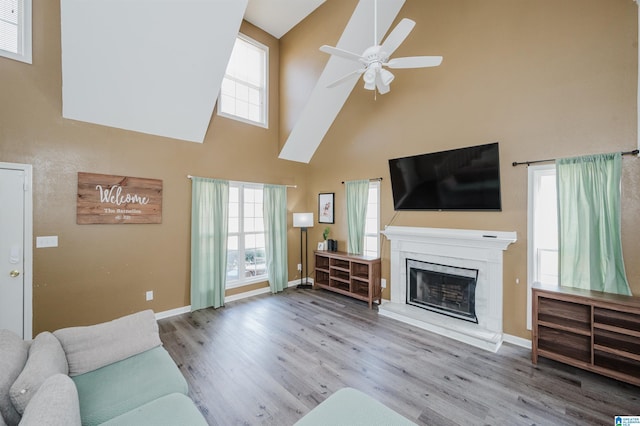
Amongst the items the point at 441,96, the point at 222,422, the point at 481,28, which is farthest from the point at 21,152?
the point at 481,28

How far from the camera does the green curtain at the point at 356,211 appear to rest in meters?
4.70

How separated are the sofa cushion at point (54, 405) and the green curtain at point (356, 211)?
3.98 metres

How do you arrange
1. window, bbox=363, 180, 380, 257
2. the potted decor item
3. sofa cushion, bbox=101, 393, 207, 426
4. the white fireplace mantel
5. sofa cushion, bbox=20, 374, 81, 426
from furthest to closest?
the potted decor item < window, bbox=363, 180, 380, 257 < the white fireplace mantel < sofa cushion, bbox=101, 393, 207, 426 < sofa cushion, bbox=20, 374, 81, 426

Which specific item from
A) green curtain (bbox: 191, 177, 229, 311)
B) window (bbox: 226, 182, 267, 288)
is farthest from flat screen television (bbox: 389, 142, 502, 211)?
green curtain (bbox: 191, 177, 229, 311)

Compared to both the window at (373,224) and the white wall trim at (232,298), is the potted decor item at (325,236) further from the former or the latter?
the white wall trim at (232,298)

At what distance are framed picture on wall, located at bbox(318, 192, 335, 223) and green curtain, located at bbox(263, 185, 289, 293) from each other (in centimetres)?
73

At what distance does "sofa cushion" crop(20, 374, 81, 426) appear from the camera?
1.06 meters

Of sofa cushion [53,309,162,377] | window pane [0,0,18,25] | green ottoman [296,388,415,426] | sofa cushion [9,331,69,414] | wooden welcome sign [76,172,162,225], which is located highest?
window pane [0,0,18,25]

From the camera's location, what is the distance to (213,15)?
10.5 feet

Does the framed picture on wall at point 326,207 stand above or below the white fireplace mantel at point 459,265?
above

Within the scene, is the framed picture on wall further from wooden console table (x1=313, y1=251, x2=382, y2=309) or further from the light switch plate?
the light switch plate

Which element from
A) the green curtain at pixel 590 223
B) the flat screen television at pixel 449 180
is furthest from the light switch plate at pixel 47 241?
the green curtain at pixel 590 223

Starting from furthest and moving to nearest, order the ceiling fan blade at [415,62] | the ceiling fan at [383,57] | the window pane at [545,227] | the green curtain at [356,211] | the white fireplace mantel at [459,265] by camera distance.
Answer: the green curtain at [356,211], the white fireplace mantel at [459,265], the window pane at [545,227], the ceiling fan blade at [415,62], the ceiling fan at [383,57]

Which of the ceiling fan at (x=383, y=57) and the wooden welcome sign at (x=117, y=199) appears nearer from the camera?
the ceiling fan at (x=383, y=57)
